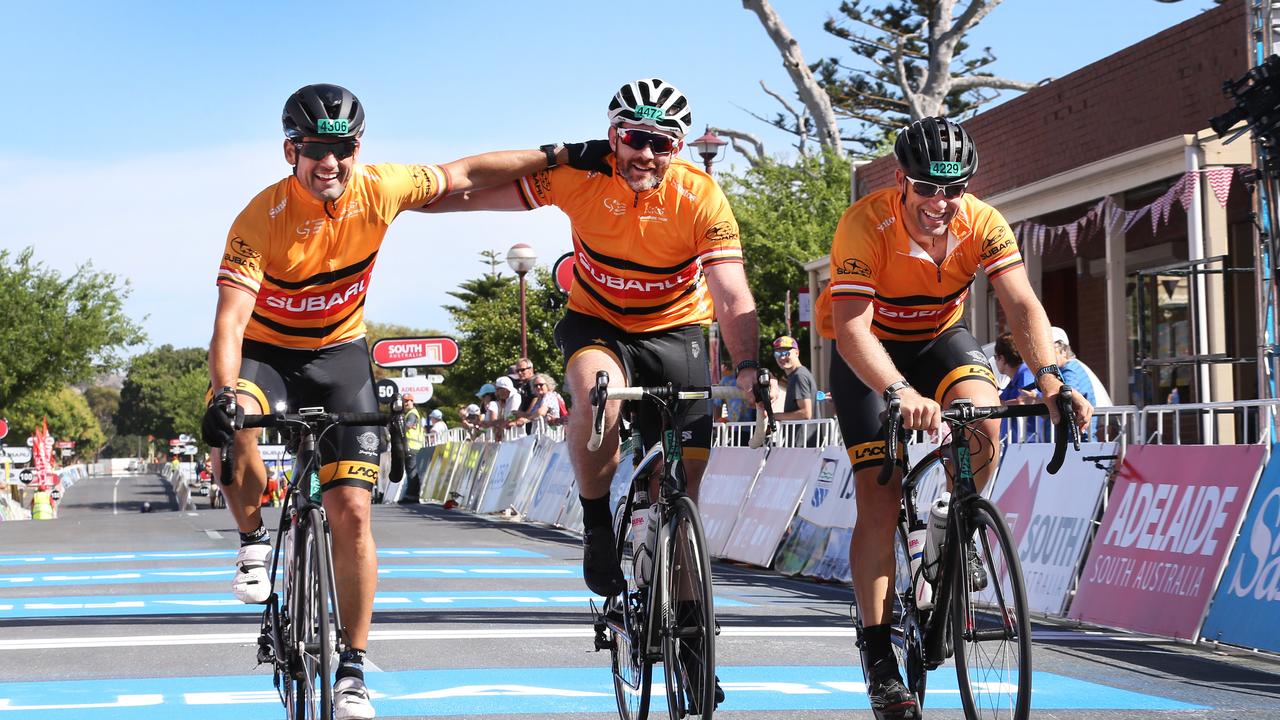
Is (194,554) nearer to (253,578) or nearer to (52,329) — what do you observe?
(253,578)

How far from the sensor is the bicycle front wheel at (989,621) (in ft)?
15.7

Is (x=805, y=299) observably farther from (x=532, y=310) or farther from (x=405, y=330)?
(x=405, y=330)

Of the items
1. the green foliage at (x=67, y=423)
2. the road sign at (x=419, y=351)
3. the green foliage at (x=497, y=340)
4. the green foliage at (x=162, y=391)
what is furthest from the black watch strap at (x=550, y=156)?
the green foliage at (x=162, y=391)

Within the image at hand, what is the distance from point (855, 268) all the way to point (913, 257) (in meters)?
0.27

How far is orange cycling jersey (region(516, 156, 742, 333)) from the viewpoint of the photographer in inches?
239

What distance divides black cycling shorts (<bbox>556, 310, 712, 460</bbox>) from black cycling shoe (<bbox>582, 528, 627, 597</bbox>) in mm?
405

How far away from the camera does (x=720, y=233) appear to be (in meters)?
6.07

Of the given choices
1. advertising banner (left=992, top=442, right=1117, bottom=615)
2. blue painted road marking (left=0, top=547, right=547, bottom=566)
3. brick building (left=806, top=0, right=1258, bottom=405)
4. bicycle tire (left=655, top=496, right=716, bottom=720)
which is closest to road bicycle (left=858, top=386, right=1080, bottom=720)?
bicycle tire (left=655, top=496, right=716, bottom=720)

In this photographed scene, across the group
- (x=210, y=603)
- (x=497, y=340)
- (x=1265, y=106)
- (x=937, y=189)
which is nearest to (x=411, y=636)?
(x=210, y=603)

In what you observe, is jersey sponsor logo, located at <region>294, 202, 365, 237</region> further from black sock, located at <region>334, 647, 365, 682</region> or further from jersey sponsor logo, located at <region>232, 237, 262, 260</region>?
black sock, located at <region>334, 647, 365, 682</region>

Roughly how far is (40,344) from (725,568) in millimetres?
51559

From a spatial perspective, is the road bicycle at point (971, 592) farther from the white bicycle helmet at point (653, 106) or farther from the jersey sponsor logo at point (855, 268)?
the white bicycle helmet at point (653, 106)

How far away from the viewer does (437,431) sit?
35969 mm

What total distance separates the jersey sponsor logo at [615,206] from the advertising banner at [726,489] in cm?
904
